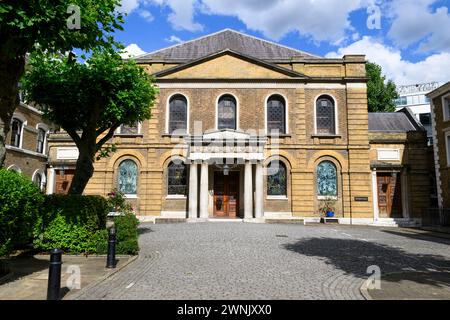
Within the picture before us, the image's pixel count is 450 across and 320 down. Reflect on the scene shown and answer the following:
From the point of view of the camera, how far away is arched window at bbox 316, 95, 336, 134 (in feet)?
72.6

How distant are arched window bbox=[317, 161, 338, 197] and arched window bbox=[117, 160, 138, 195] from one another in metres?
12.6

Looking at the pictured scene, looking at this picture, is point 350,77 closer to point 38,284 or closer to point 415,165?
point 415,165

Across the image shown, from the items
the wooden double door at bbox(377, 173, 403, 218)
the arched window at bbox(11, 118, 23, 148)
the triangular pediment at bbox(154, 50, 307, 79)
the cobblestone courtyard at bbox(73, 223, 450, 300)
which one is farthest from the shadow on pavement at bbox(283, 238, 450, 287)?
the arched window at bbox(11, 118, 23, 148)

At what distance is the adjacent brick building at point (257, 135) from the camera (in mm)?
21078

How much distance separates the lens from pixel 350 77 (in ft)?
72.1

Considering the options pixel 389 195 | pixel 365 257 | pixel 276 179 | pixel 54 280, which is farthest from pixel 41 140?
pixel 389 195

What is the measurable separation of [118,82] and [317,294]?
358 inches

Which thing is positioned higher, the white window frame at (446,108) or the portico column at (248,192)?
the white window frame at (446,108)

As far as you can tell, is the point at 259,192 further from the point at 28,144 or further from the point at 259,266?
the point at 28,144

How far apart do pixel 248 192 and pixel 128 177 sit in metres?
8.48

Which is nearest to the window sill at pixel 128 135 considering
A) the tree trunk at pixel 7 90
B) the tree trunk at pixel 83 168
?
the tree trunk at pixel 83 168

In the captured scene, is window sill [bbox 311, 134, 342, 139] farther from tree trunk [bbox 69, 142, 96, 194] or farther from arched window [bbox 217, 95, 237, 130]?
tree trunk [bbox 69, 142, 96, 194]

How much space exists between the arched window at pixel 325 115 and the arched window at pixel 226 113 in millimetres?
5900

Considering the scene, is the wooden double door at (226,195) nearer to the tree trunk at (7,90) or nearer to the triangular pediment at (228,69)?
the triangular pediment at (228,69)
